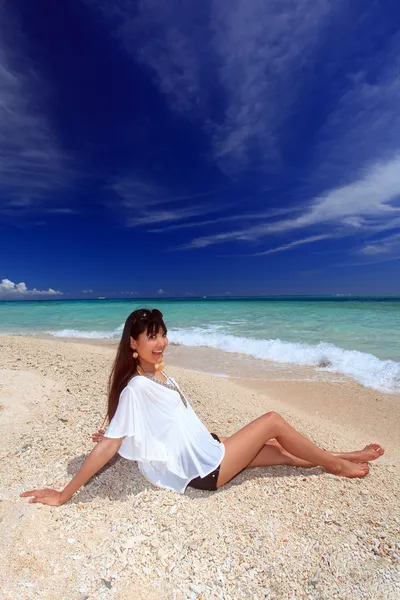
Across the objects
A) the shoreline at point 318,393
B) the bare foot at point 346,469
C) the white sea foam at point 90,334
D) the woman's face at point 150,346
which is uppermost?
the woman's face at point 150,346

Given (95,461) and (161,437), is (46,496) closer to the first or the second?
(95,461)

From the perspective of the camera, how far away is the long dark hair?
9.09 ft

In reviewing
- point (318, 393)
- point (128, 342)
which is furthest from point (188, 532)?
point (318, 393)

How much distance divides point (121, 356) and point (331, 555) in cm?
194

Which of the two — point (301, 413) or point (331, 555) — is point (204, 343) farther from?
point (331, 555)

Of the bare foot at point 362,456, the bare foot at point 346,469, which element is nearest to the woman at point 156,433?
the bare foot at point 346,469

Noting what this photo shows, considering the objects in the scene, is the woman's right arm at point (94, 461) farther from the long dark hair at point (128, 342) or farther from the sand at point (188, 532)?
the long dark hair at point (128, 342)

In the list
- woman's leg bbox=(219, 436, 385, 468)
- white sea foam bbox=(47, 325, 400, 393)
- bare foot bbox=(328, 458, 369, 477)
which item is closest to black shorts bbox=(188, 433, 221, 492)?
woman's leg bbox=(219, 436, 385, 468)

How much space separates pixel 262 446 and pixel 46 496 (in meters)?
1.69

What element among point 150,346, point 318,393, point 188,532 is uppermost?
point 150,346

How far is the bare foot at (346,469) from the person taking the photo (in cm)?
326

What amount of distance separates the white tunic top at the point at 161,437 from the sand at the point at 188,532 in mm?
213

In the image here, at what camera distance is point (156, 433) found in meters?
2.70

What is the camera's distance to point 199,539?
7.87ft
